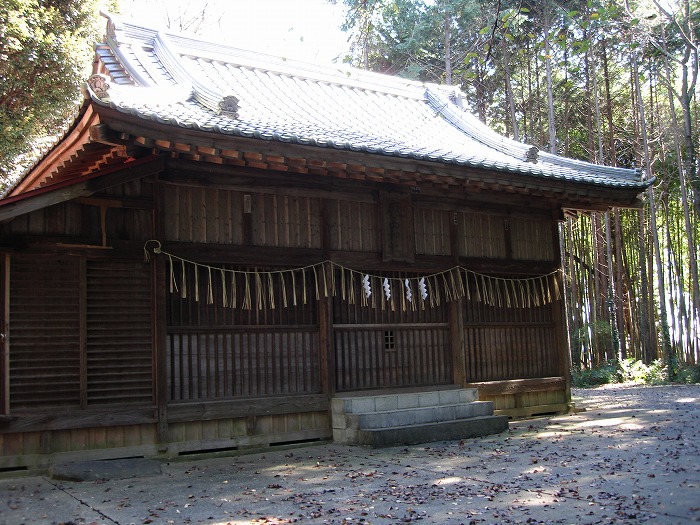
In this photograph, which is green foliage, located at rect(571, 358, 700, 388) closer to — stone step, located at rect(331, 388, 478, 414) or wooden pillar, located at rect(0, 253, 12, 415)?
stone step, located at rect(331, 388, 478, 414)

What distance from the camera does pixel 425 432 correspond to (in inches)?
327

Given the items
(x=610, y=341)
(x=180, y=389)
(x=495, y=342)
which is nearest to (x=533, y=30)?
(x=610, y=341)

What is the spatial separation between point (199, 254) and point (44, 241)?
168 centimetres

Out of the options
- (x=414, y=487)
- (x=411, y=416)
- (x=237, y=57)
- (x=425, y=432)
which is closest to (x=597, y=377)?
(x=411, y=416)

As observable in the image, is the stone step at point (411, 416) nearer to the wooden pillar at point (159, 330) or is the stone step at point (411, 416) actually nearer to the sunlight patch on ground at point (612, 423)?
the sunlight patch on ground at point (612, 423)

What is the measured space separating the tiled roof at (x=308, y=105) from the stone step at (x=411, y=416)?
324 cm

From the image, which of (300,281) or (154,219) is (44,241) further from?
(300,281)

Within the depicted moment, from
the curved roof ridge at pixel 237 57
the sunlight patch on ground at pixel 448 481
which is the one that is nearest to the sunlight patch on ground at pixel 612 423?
the sunlight patch on ground at pixel 448 481

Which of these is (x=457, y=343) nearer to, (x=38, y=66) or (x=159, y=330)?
(x=159, y=330)

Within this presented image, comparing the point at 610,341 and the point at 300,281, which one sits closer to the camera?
the point at 300,281

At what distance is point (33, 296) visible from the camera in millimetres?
6992

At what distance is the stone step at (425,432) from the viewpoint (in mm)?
7969

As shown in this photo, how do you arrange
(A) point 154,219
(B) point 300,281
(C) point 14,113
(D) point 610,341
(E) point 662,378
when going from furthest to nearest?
(D) point 610,341
(E) point 662,378
(C) point 14,113
(B) point 300,281
(A) point 154,219

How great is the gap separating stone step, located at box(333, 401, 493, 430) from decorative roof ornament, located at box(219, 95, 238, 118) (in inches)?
156
